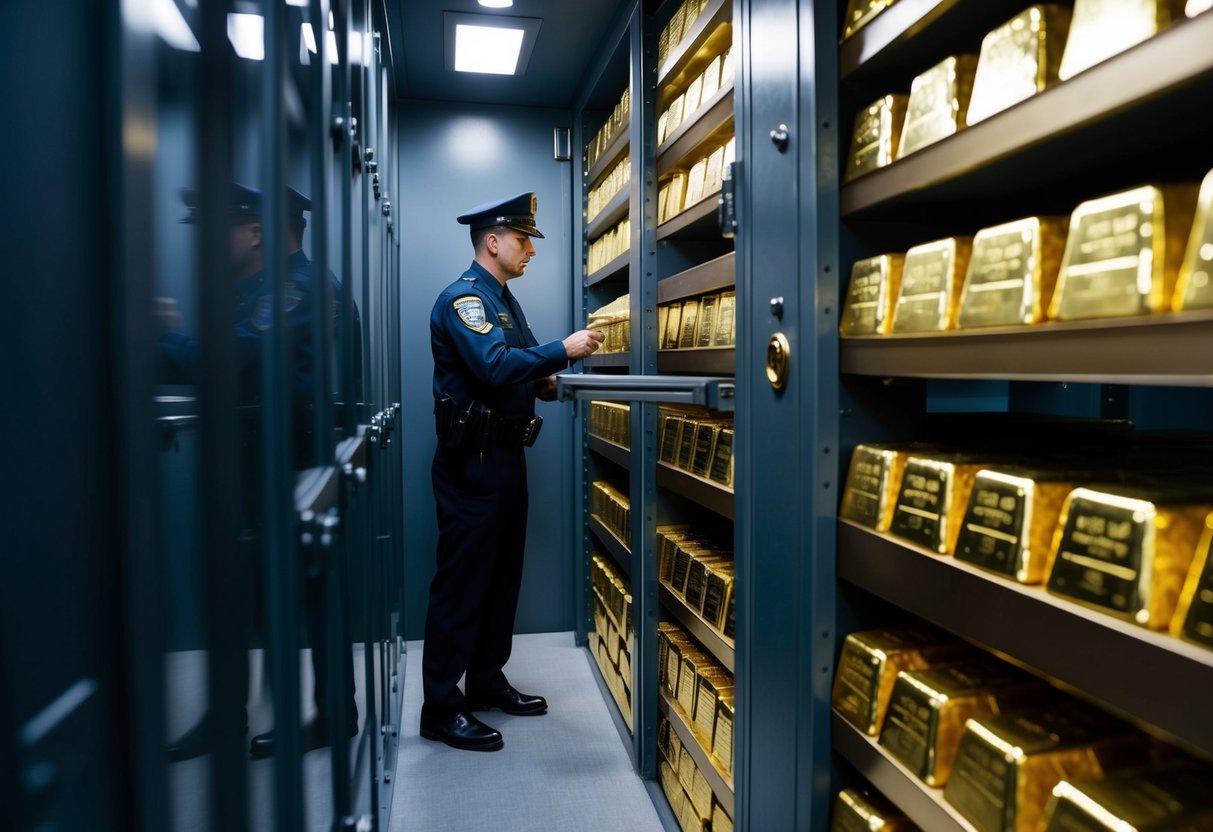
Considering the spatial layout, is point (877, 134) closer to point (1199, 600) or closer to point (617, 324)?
point (1199, 600)

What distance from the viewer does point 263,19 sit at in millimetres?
738

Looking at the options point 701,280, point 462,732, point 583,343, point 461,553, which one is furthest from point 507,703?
point 701,280

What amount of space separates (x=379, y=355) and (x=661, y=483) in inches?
38.3

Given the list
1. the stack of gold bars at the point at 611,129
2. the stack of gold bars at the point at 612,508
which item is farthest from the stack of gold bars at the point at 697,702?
the stack of gold bars at the point at 611,129

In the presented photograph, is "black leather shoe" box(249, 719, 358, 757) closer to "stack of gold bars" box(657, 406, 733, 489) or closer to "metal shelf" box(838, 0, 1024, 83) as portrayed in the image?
"stack of gold bars" box(657, 406, 733, 489)

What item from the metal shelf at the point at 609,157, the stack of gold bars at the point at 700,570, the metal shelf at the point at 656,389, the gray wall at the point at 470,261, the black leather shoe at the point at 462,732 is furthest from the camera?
the gray wall at the point at 470,261

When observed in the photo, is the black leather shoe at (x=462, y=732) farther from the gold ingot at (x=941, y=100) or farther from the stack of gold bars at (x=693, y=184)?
the gold ingot at (x=941, y=100)

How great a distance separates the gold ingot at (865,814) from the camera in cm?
126

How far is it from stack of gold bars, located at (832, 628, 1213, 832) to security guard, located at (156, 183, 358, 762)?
834 millimetres

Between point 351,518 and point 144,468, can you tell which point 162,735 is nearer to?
point 144,468

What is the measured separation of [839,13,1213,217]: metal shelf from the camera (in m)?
0.74

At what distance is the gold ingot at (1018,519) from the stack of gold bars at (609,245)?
1.93m

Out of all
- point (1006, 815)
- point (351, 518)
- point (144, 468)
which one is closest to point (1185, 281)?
point (1006, 815)

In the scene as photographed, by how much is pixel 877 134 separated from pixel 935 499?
601 millimetres
